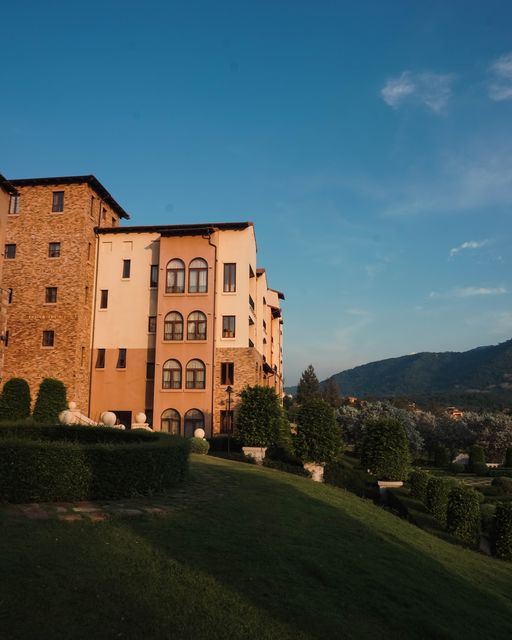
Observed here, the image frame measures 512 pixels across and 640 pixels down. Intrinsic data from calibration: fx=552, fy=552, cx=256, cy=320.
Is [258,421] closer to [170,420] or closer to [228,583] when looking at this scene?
[170,420]

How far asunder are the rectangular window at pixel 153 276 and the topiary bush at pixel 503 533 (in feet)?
86.0

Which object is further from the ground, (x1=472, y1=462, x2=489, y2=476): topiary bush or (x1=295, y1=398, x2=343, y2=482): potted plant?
(x1=295, y1=398, x2=343, y2=482): potted plant

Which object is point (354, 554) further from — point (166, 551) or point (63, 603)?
point (63, 603)

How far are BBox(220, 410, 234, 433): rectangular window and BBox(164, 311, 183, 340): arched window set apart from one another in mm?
5910

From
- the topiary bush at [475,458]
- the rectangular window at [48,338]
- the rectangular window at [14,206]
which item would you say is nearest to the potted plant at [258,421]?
the rectangular window at [48,338]

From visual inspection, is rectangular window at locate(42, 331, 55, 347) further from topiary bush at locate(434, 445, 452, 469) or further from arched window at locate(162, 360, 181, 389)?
topiary bush at locate(434, 445, 452, 469)

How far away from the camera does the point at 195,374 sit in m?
35.9

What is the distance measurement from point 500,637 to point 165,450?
791 centimetres

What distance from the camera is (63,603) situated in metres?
6.44

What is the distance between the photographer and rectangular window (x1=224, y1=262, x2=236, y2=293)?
37.4m

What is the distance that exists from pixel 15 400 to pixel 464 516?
22.9m

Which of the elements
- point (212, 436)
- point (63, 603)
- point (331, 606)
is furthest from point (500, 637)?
point (212, 436)

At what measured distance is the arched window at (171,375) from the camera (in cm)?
3591

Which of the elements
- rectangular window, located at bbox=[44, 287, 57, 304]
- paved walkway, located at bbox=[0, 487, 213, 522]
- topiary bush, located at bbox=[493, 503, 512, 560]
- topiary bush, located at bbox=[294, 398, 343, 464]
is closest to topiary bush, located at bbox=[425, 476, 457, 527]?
topiary bush, located at bbox=[493, 503, 512, 560]
